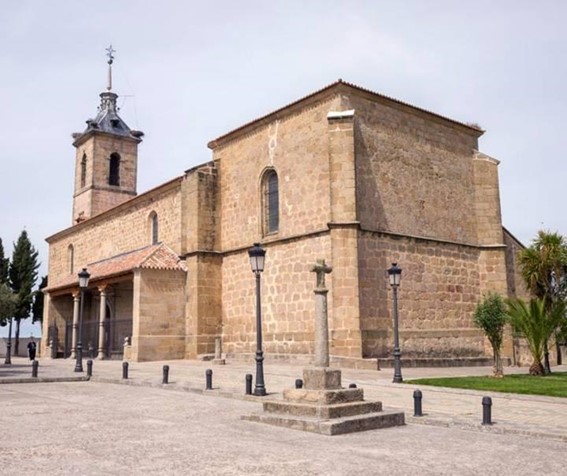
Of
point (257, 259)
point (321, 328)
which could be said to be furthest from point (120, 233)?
point (321, 328)

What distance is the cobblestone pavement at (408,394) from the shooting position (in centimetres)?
909

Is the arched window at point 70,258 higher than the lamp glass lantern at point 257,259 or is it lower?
higher

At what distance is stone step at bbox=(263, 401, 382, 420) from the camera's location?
8805 mm

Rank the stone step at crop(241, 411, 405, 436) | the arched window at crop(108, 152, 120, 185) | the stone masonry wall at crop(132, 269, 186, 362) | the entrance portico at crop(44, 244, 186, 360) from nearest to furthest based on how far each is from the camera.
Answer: the stone step at crop(241, 411, 405, 436) < the stone masonry wall at crop(132, 269, 186, 362) < the entrance portico at crop(44, 244, 186, 360) < the arched window at crop(108, 152, 120, 185)

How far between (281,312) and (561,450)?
14668 millimetres

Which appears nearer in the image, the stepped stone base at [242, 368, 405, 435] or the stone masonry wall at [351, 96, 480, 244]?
the stepped stone base at [242, 368, 405, 435]

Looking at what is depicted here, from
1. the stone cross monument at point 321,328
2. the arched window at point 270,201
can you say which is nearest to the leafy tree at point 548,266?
the arched window at point 270,201

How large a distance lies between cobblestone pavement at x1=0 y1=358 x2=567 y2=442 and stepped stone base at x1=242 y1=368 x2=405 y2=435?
35.4 inches

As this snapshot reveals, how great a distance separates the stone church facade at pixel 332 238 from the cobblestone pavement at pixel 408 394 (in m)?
2.01

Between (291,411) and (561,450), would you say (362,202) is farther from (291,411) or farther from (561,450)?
(561,450)

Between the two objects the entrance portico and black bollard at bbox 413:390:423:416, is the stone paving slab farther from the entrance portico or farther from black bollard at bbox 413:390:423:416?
the entrance portico

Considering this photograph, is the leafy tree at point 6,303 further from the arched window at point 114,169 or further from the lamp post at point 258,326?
the lamp post at point 258,326

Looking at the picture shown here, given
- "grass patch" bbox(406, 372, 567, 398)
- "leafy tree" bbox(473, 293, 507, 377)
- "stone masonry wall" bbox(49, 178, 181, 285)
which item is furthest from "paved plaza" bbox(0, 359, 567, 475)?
"stone masonry wall" bbox(49, 178, 181, 285)

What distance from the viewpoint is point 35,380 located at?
53.7 feet
